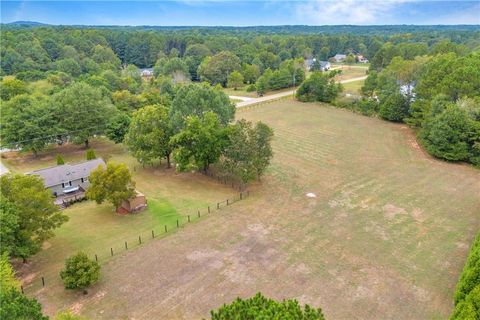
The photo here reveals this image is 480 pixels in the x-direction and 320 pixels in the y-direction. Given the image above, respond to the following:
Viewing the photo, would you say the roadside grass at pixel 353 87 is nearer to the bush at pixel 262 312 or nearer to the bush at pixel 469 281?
the bush at pixel 469 281

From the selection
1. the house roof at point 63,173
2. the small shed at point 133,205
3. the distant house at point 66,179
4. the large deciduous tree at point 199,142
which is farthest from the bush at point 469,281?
the house roof at point 63,173

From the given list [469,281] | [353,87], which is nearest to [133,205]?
[469,281]

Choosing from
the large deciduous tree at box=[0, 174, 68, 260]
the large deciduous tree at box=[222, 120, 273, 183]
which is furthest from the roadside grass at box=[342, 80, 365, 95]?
the large deciduous tree at box=[0, 174, 68, 260]

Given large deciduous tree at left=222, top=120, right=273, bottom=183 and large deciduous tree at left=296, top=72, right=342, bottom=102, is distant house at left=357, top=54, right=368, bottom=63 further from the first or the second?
large deciduous tree at left=222, top=120, right=273, bottom=183

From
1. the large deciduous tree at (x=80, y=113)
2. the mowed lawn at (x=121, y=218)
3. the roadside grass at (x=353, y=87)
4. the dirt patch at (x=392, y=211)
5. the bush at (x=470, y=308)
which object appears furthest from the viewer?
the roadside grass at (x=353, y=87)

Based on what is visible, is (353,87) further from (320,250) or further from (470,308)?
(470,308)
